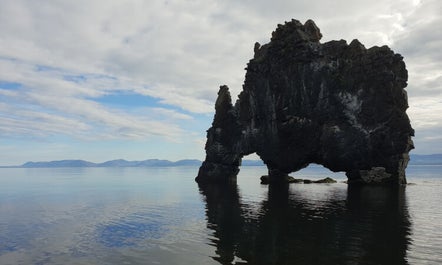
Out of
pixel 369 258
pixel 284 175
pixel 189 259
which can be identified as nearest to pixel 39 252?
pixel 189 259

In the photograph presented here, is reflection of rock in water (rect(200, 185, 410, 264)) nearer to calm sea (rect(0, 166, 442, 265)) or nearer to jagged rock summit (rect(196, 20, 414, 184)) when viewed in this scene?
calm sea (rect(0, 166, 442, 265))

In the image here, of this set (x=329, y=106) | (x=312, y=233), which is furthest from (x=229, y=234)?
(x=329, y=106)

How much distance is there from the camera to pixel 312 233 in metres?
35.1

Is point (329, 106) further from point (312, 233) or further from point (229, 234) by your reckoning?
point (229, 234)

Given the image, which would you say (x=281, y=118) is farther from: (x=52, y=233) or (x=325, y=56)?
(x=52, y=233)

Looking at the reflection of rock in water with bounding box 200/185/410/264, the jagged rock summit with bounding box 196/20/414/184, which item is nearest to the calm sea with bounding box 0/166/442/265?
the reflection of rock in water with bounding box 200/185/410/264

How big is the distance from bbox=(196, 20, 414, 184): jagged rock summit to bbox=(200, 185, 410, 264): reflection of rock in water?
32066 millimetres

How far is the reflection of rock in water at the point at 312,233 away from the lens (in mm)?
26734

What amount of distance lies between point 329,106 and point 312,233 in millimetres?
60754

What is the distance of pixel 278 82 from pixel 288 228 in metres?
64.6

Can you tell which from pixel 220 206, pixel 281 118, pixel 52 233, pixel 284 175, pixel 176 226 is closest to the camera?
pixel 52 233

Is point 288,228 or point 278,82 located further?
point 278,82

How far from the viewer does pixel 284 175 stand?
114 metres

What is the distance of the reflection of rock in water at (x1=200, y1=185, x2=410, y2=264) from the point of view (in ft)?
87.7
